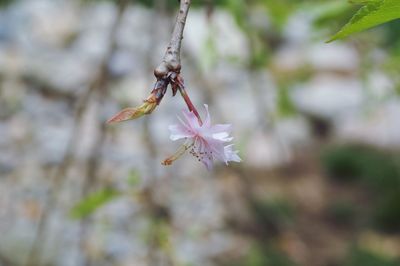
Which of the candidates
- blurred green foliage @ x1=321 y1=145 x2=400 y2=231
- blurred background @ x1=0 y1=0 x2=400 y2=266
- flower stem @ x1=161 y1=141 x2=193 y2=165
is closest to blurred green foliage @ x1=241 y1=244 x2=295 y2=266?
blurred background @ x1=0 y1=0 x2=400 y2=266

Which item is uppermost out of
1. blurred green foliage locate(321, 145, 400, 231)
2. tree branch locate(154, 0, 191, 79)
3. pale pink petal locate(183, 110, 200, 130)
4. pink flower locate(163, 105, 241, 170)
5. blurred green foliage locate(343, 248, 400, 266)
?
blurred green foliage locate(321, 145, 400, 231)

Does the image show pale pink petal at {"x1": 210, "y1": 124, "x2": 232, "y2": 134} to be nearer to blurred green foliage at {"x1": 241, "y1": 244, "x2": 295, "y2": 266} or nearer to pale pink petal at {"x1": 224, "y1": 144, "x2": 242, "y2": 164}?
pale pink petal at {"x1": 224, "y1": 144, "x2": 242, "y2": 164}

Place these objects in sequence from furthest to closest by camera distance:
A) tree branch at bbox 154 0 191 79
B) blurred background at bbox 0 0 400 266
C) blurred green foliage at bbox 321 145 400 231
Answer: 1. blurred green foliage at bbox 321 145 400 231
2. blurred background at bbox 0 0 400 266
3. tree branch at bbox 154 0 191 79

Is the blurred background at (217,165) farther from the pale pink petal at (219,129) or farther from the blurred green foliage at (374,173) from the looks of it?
the pale pink petal at (219,129)

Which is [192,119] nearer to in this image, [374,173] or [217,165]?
[217,165]

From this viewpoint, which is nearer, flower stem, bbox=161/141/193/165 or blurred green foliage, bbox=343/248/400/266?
flower stem, bbox=161/141/193/165

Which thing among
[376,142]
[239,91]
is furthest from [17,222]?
[376,142]

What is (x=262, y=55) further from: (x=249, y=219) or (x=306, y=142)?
(x=306, y=142)
